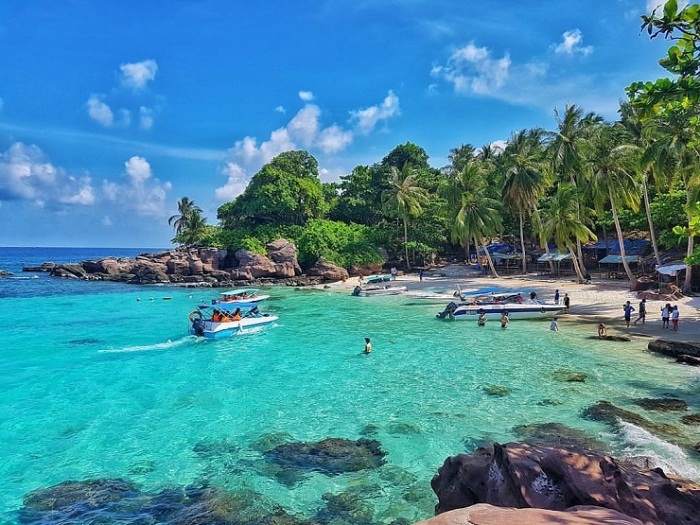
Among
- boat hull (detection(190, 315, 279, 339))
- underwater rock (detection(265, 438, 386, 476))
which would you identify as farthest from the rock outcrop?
boat hull (detection(190, 315, 279, 339))

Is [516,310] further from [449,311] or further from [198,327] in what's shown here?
[198,327]

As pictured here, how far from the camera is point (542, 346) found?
23234 mm

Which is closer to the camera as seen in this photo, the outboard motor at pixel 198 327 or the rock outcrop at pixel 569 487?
the rock outcrop at pixel 569 487

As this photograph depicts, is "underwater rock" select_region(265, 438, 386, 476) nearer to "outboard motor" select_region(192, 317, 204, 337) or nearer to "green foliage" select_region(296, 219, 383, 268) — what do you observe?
"outboard motor" select_region(192, 317, 204, 337)

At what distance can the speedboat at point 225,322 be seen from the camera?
28.3 metres

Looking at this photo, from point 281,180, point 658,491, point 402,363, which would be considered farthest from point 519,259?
point 658,491

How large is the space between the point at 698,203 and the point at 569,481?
22.9ft

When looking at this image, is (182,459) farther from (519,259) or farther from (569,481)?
(519,259)

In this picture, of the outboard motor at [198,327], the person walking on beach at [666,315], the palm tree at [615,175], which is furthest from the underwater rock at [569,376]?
the palm tree at [615,175]

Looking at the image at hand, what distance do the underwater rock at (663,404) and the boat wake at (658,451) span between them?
6.92ft

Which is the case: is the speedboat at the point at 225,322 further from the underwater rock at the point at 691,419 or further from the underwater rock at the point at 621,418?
the underwater rock at the point at 691,419

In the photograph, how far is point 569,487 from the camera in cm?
586

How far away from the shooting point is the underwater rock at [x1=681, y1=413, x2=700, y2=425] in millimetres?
13017

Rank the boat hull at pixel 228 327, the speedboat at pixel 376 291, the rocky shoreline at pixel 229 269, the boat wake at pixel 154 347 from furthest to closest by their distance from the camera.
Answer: the rocky shoreline at pixel 229 269, the speedboat at pixel 376 291, the boat hull at pixel 228 327, the boat wake at pixel 154 347
